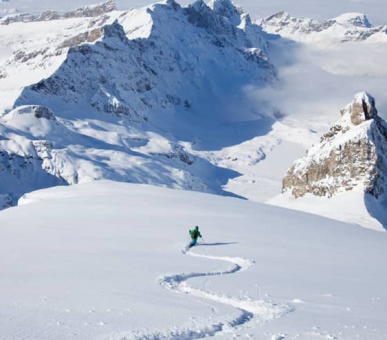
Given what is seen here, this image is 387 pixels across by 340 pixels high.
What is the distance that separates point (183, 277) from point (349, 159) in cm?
6284

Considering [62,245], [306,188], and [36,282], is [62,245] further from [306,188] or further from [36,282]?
[306,188]

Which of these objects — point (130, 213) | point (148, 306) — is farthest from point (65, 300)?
point (130, 213)

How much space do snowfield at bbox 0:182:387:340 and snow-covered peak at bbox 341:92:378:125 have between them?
49.7m

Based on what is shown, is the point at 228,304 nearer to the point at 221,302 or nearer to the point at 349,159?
the point at 221,302

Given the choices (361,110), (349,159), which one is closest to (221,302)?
(349,159)

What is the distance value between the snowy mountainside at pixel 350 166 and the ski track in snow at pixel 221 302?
172ft

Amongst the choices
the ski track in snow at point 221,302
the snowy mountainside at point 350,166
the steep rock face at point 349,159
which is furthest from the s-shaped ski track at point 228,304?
the steep rock face at point 349,159

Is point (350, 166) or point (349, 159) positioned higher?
point (349, 159)

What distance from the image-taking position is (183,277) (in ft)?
67.0

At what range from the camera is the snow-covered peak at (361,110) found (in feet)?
275

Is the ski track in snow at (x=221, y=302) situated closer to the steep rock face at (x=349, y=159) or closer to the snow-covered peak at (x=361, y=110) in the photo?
the steep rock face at (x=349, y=159)

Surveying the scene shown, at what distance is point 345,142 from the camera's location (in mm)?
80312

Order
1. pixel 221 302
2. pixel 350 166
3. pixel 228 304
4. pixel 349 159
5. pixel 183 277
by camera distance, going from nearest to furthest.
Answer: pixel 228 304
pixel 221 302
pixel 183 277
pixel 350 166
pixel 349 159

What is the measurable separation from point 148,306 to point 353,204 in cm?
6141
